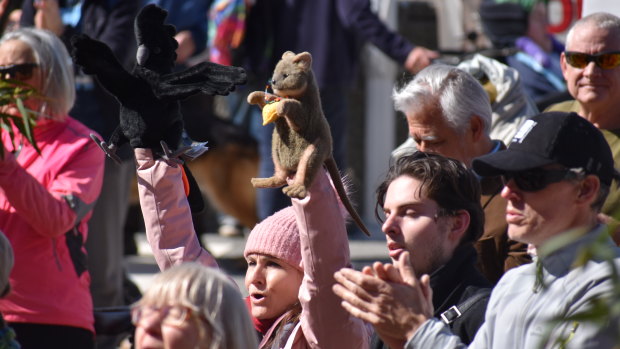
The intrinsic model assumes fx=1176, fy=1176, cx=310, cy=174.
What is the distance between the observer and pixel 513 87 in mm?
4551

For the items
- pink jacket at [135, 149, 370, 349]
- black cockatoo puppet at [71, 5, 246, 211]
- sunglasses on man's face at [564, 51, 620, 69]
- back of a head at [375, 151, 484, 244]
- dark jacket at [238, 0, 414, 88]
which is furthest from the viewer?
dark jacket at [238, 0, 414, 88]

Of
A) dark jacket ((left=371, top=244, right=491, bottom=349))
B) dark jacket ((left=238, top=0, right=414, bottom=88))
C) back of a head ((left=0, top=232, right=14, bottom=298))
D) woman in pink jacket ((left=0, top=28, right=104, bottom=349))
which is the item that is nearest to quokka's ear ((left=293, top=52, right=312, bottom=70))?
dark jacket ((left=371, top=244, right=491, bottom=349))

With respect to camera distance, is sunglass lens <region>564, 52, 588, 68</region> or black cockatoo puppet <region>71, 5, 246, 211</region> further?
sunglass lens <region>564, 52, 588, 68</region>

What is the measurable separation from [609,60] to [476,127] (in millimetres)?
585

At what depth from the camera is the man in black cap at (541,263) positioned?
2.38 m

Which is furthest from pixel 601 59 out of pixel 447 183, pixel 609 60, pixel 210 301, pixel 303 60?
pixel 210 301

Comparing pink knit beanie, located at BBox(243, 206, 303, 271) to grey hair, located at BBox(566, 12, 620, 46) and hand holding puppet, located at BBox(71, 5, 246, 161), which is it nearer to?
hand holding puppet, located at BBox(71, 5, 246, 161)

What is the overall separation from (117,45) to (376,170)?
14.9 feet

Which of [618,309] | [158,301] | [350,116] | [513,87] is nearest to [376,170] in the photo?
[350,116]

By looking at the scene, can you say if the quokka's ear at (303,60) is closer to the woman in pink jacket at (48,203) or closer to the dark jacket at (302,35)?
the woman in pink jacket at (48,203)

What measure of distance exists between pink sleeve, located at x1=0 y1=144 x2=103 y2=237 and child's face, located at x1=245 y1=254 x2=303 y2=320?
1083 mm

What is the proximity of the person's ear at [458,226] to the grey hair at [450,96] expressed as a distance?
779 millimetres

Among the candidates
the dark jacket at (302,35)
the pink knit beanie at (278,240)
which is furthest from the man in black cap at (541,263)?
the dark jacket at (302,35)

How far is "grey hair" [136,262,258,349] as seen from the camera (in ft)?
7.86
